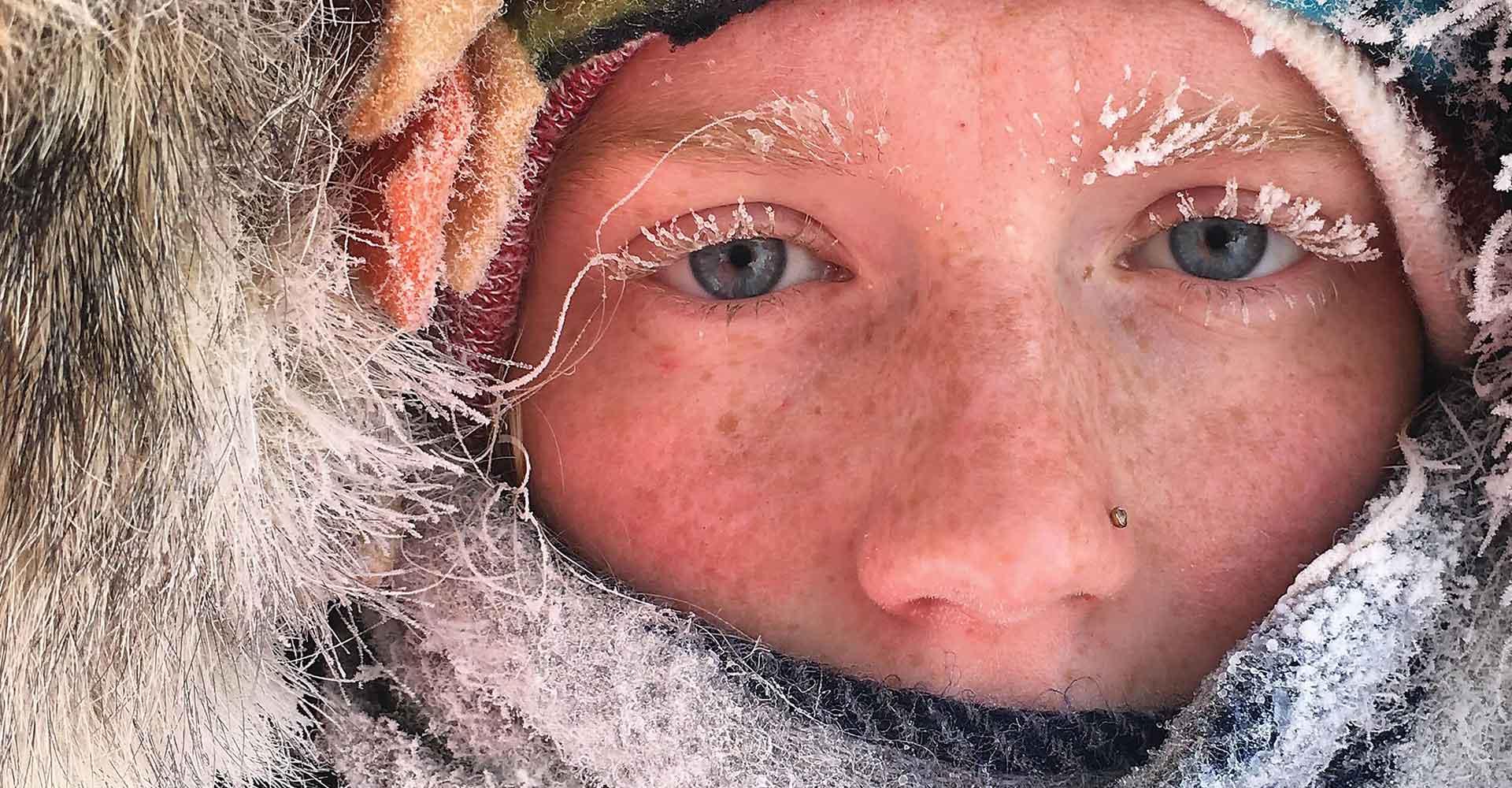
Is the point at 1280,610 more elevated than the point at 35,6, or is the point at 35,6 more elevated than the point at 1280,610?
the point at 1280,610

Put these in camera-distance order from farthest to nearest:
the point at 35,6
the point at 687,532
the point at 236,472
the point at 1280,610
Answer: the point at 687,532 < the point at 1280,610 < the point at 236,472 < the point at 35,6

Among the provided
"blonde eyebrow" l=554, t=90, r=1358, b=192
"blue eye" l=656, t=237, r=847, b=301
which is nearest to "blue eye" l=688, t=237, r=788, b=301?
"blue eye" l=656, t=237, r=847, b=301

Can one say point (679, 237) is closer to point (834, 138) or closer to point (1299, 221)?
point (834, 138)

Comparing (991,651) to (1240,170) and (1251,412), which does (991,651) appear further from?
(1240,170)

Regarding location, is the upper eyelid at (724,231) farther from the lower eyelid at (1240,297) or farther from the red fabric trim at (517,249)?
the lower eyelid at (1240,297)

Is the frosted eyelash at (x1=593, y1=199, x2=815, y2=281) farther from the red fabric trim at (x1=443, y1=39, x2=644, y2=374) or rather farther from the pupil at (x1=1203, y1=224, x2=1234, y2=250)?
the pupil at (x1=1203, y1=224, x2=1234, y2=250)

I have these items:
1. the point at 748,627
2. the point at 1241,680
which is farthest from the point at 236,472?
the point at 1241,680
